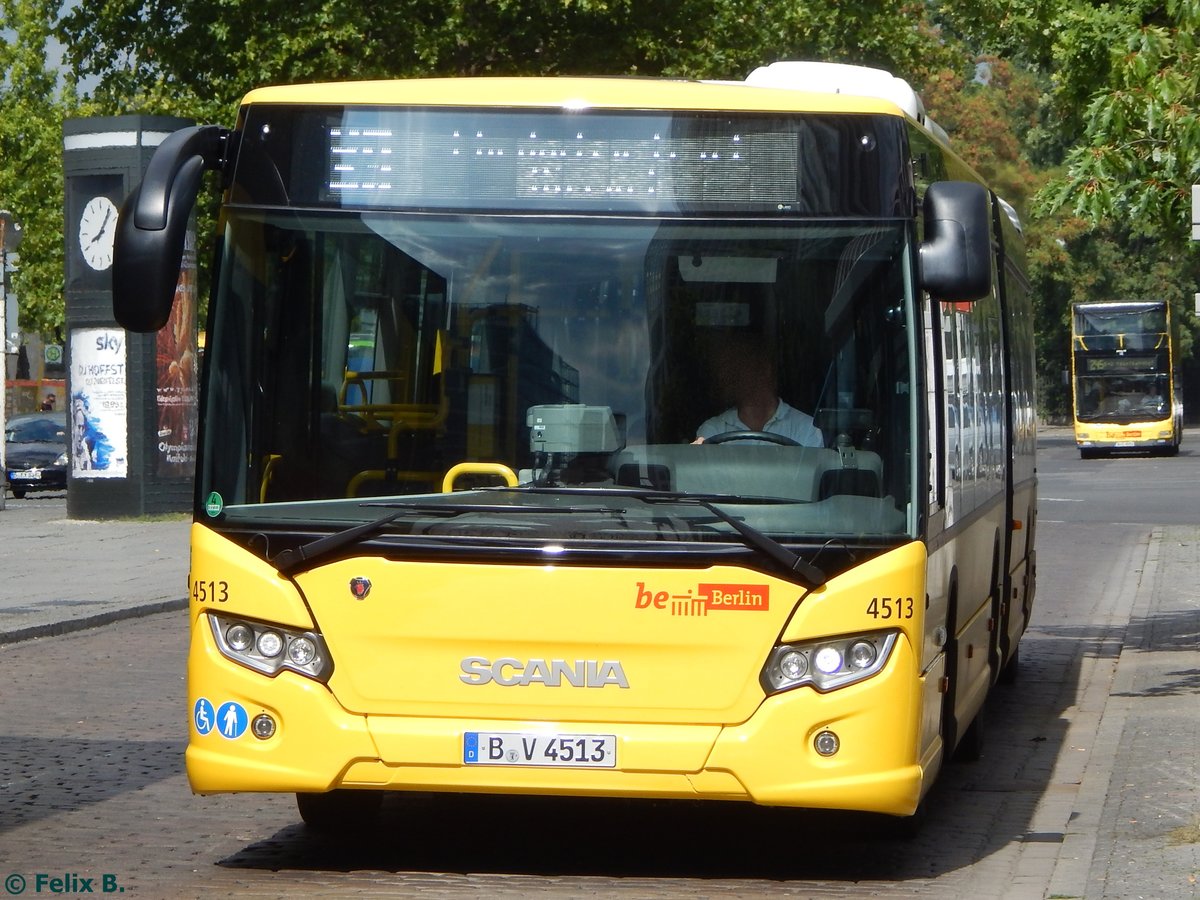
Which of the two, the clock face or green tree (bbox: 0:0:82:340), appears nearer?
the clock face

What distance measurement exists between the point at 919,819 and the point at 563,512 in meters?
2.04

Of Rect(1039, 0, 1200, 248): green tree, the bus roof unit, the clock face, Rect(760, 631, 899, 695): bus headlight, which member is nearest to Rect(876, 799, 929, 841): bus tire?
Rect(760, 631, 899, 695): bus headlight

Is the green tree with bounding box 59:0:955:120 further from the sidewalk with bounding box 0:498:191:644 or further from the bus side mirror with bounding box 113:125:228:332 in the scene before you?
the bus side mirror with bounding box 113:125:228:332

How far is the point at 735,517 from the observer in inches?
255

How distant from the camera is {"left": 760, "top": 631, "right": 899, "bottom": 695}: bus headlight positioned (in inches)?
253

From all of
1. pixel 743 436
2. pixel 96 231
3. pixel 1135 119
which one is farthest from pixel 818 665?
pixel 96 231

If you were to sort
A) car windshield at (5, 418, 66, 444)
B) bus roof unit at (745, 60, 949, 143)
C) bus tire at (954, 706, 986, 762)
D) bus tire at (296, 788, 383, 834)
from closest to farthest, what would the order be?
bus tire at (296, 788, 383, 834) → bus roof unit at (745, 60, 949, 143) → bus tire at (954, 706, 986, 762) → car windshield at (5, 418, 66, 444)

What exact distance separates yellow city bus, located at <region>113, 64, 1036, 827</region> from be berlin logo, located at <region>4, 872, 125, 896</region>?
46cm

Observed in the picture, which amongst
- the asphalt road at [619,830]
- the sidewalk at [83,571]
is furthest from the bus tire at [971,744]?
the sidewalk at [83,571]

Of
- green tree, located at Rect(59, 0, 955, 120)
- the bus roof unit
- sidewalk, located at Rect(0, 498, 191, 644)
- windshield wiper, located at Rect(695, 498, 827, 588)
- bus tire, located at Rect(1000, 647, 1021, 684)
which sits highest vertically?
green tree, located at Rect(59, 0, 955, 120)

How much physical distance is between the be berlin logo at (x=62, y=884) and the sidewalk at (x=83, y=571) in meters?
8.17

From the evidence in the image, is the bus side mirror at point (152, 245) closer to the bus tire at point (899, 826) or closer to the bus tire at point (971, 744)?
the bus tire at point (899, 826)

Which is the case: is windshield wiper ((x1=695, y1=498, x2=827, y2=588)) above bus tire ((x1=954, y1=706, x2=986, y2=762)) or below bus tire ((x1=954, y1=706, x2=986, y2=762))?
above

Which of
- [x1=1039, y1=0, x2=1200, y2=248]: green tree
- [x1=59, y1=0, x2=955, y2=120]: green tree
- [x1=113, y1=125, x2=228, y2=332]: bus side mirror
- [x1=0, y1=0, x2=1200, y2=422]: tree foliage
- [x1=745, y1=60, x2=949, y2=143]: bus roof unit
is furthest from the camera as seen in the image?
[x1=59, y1=0, x2=955, y2=120]: green tree
